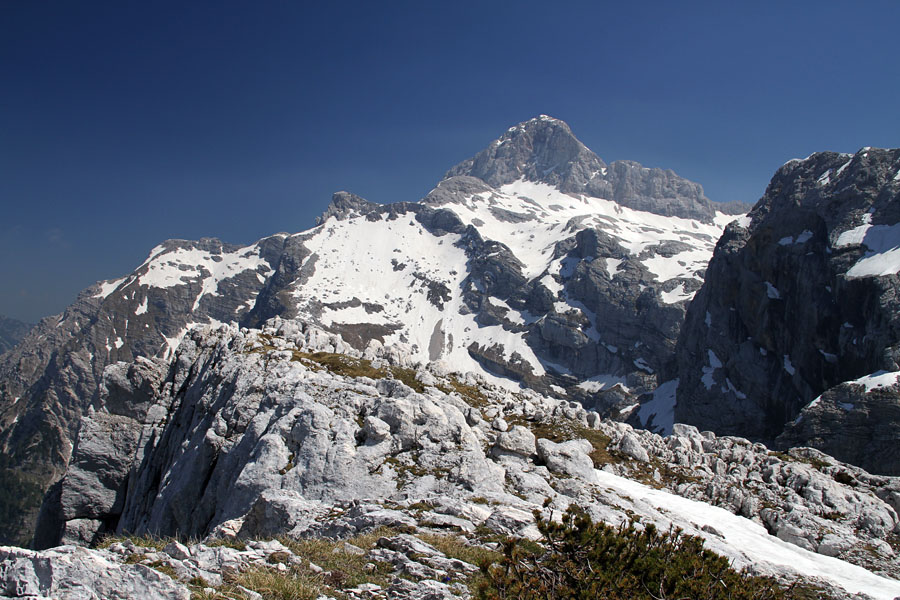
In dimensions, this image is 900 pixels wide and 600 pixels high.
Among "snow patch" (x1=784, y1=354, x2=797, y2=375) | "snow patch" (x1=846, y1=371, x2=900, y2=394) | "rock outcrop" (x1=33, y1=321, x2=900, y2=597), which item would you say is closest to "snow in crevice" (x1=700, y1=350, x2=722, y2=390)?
"snow patch" (x1=784, y1=354, x2=797, y2=375)

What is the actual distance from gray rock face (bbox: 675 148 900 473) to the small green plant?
9821cm

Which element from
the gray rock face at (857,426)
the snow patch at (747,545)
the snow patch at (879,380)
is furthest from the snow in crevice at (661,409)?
the snow patch at (747,545)

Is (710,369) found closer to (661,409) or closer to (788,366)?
(788,366)

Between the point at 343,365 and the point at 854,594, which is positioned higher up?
the point at 343,365

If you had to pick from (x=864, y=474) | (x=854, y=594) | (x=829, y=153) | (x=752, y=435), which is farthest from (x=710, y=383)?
(x=854, y=594)

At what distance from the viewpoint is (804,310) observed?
12419cm

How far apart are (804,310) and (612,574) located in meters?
141

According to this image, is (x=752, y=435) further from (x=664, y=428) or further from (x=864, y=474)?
(x=864, y=474)

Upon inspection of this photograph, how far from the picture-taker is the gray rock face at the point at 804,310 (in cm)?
9831

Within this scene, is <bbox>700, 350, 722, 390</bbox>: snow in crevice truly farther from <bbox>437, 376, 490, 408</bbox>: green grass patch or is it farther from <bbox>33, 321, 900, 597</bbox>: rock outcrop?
<bbox>437, 376, 490, 408</bbox>: green grass patch

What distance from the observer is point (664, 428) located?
165m

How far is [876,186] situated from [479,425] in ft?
438

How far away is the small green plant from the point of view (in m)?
8.92

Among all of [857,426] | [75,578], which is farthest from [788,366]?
[75,578]
